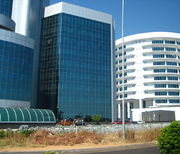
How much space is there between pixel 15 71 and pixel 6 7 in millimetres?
30816

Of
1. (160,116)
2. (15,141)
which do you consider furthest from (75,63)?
(15,141)

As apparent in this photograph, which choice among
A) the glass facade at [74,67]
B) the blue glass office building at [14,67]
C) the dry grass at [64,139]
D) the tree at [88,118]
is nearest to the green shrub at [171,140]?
the dry grass at [64,139]

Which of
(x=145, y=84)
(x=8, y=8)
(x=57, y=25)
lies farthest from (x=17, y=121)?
(x=145, y=84)

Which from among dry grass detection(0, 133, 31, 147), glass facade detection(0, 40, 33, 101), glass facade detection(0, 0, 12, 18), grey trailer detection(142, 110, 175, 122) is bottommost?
dry grass detection(0, 133, 31, 147)

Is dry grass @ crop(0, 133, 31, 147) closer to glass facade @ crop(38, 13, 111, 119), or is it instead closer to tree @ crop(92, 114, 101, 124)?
glass facade @ crop(38, 13, 111, 119)

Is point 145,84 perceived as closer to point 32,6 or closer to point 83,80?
point 83,80

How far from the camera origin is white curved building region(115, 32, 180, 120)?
9594 centimetres

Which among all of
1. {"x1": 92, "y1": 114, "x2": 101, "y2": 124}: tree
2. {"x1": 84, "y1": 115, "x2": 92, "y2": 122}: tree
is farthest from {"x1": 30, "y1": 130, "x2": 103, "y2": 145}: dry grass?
{"x1": 84, "y1": 115, "x2": 92, "y2": 122}: tree

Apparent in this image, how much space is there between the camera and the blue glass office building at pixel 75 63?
76562mm

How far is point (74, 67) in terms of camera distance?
7912 centimetres

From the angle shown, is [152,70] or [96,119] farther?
[152,70]

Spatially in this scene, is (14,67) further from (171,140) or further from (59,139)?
(171,140)

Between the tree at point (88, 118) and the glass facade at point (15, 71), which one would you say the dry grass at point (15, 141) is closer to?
the glass facade at point (15, 71)

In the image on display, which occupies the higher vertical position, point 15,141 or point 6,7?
point 6,7
